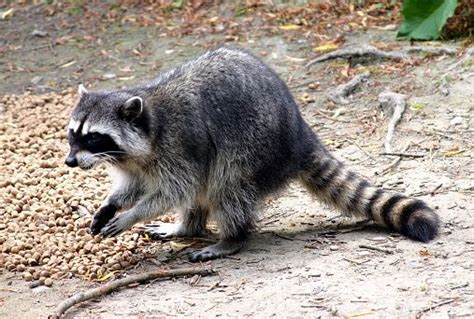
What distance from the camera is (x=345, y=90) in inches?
306

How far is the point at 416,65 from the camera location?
7895mm

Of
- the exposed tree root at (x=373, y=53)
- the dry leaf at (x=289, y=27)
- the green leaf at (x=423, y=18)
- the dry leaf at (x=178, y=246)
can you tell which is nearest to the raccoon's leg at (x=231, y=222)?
the dry leaf at (x=178, y=246)

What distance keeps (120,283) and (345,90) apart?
10.7ft

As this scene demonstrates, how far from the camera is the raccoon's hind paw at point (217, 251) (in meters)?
5.61

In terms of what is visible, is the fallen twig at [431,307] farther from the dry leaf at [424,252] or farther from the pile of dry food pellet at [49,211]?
the pile of dry food pellet at [49,211]

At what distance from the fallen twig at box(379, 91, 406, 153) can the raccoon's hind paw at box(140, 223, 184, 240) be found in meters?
1.66

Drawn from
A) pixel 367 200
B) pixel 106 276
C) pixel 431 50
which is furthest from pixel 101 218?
pixel 431 50

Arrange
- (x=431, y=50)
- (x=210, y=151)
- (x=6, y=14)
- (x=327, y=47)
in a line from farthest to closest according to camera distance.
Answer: (x=6, y=14) < (x=327, y=47) < (x=431, y=50) < (x=210, y=151)

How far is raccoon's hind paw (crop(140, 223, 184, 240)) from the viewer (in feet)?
19.7

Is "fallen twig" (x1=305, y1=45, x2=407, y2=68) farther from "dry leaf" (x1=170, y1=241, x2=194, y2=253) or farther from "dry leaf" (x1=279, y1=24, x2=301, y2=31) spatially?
"dry leaf" (x1=170, y1=241, x2=194, y2=253)

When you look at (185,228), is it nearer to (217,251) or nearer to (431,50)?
(217,251)

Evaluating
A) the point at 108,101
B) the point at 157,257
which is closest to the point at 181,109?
the point at 108,101

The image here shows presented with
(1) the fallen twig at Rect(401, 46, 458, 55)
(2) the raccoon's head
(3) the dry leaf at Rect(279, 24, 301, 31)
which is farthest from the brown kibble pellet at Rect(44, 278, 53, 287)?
(3) the dry leaf at Rect(279, 24, 301, 31)

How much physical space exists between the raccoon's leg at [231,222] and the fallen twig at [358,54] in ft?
9.64
